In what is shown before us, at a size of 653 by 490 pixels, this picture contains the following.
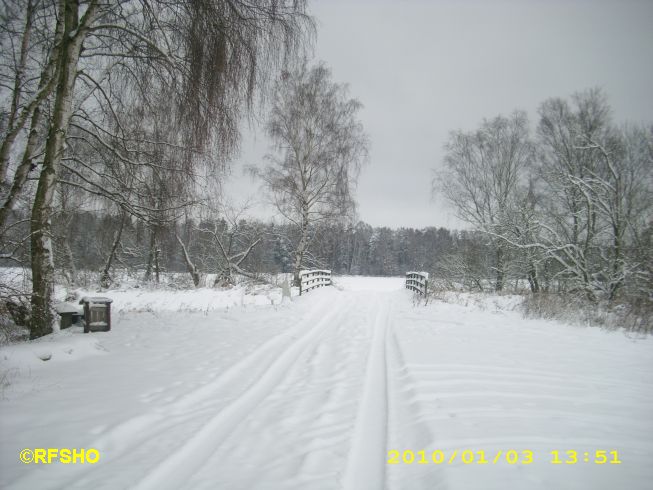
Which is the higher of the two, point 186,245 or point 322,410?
point 186,245

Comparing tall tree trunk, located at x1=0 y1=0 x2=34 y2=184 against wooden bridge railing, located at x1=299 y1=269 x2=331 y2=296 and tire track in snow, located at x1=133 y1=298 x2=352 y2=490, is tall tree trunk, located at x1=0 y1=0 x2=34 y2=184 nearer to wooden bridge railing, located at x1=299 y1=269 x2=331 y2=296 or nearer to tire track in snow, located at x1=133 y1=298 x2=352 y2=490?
tire track in snow, located at x1=133 y1=298 x2=352 y2=490

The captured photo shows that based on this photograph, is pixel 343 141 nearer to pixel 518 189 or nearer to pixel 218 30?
pixel 518 189

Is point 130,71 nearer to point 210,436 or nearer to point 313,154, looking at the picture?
point 210,436

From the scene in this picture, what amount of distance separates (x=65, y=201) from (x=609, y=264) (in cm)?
1624

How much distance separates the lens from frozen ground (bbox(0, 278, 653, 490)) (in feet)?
6.62

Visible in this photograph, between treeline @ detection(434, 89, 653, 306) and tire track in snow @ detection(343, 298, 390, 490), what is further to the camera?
treeline @ detection(434, 89, 653, 306)

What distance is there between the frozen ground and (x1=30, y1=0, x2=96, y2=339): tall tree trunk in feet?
2.59

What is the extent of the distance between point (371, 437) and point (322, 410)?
61 cm

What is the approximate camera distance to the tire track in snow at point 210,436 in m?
2.00

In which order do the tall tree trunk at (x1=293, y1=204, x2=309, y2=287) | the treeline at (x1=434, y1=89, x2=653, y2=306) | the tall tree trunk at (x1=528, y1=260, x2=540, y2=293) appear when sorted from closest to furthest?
the treeline at (x1=434, y1=89, x2=653, y2=306) → the tall tree trunk at (x1=528, y1=260, x2=540, y2=293) → the tall tree trunk at (x1=293, y1=204, x2=309, y2=287)

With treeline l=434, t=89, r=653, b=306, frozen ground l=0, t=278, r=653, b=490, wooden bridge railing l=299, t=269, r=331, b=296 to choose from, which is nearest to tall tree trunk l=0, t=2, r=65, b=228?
frozen ground l=0, t=278, r=653, b=490

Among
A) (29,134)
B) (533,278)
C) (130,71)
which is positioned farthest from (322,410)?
(533,278)
